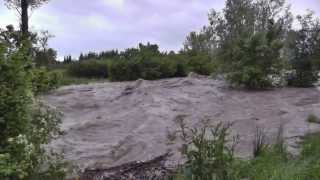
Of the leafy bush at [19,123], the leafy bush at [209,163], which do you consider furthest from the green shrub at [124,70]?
the leafy bush at [209,163]

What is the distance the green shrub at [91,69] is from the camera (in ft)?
58.0

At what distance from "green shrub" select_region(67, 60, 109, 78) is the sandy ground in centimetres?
655

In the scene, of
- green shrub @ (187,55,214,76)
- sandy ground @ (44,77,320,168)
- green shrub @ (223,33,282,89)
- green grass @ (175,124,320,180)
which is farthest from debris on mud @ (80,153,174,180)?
green shrub @ (187,55,214,76)

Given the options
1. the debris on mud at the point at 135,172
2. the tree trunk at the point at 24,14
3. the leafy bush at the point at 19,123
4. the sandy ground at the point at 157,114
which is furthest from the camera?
the tree trunk at the point at 24,14

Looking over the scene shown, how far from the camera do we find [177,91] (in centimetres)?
984

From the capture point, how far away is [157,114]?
8.21 m

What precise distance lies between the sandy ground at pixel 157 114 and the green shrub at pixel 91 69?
655 cm

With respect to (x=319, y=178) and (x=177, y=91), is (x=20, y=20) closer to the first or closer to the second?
(x=177, y=91)

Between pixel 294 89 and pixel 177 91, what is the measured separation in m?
2.04

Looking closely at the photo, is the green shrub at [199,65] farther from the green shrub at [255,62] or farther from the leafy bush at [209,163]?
the leafy bush at [209,163]

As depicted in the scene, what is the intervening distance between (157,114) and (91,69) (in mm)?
10205

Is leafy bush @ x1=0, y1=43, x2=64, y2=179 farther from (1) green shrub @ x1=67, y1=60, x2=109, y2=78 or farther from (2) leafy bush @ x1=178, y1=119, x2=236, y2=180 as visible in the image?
(1) green shrub @ x1=67, y1=60, x2=109, y2=78

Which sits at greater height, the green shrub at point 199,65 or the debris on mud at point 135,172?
the green shrub at point 199,65

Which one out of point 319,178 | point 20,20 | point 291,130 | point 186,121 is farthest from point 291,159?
point 20,20
